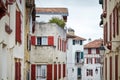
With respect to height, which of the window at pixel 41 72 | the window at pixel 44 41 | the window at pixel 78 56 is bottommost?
the window at pixel 41 72

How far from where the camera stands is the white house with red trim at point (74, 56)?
95.8 meters

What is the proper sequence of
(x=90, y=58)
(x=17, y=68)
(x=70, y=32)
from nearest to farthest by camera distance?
1. (x=17, y=68)
2. (x=70, y=32)
3. (x=90, y=58)

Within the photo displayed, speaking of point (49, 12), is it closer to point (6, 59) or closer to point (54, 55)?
point (54, 55)

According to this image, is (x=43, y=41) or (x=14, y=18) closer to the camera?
(x=14, y=18)

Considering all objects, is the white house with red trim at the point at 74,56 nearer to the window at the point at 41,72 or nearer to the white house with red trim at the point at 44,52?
the white house with red trim at the point at 44,52

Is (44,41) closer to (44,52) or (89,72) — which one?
(44,52)

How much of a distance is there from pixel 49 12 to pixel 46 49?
25492 millimetres

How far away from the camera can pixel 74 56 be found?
9681 cm

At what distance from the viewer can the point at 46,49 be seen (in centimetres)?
5378

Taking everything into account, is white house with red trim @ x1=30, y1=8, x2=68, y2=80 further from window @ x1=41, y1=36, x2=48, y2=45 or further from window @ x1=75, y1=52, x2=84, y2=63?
window @ x1=75, y1=52, x2=84, y2=63

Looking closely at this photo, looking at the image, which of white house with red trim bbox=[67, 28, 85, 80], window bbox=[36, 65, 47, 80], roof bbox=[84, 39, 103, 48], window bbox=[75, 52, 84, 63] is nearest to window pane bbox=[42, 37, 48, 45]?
window bbox=[36, 65, 47, 80]

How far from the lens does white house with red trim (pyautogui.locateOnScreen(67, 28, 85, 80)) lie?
95812mm

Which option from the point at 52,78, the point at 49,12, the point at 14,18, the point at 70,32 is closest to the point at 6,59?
the point at 14,18

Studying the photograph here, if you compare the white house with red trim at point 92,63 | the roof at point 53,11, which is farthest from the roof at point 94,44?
the roof at point 53,11
